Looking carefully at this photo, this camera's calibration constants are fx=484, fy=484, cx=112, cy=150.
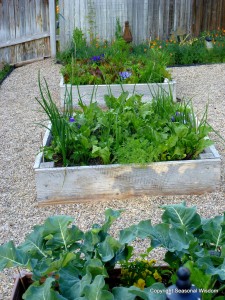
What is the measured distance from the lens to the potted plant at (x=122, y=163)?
13.4 ft

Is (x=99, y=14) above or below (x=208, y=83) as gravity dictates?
above

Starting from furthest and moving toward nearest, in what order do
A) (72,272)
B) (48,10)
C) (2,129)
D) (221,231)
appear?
1. (48,10)
2. (2,129)
3. (221,231)
4. (72,272)

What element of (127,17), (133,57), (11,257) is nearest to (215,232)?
(11,257)

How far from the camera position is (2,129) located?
20.3 ft

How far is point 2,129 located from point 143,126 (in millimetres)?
2337

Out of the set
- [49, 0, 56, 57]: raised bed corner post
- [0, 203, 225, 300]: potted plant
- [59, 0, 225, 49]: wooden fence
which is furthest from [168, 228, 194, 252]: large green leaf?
[59, 0, 225, 49]: wooden fence

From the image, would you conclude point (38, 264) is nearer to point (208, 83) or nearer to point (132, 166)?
point (132, 166)

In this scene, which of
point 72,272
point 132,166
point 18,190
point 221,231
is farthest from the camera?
point 18,190

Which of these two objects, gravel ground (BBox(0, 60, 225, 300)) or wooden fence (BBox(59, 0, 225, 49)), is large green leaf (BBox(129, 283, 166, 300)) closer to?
gravel ground (BBox(0, 60, 225, 300))

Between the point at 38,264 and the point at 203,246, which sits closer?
the point at 38,264

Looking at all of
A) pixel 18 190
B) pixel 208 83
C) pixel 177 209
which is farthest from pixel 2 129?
pixel 177 209

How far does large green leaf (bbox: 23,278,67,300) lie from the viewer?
6.54ft

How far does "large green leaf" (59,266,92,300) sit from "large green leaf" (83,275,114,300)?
0.11 meters

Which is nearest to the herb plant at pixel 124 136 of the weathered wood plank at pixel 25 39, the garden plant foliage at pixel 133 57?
the garden plant foliage at pixel 133 57
